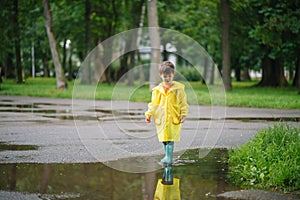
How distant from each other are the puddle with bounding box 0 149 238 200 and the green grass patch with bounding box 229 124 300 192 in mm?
239

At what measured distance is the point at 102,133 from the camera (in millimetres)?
12492

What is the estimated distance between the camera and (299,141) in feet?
25.9

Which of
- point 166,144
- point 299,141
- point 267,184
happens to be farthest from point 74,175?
point 299,141

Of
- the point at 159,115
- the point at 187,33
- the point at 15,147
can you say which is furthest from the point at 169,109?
the point at 187,33

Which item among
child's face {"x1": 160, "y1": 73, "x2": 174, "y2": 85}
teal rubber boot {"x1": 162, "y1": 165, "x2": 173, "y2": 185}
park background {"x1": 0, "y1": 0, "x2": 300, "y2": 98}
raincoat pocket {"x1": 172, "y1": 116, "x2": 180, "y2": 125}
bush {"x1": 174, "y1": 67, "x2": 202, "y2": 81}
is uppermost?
park background {"x1": 0, "y1": 0, "x2": 300, "y2": 98}

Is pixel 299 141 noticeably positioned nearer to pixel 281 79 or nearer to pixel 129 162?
pixel 129 162

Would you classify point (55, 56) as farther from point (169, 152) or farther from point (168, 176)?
point (168, 176)

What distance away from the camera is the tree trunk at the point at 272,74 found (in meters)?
43.7

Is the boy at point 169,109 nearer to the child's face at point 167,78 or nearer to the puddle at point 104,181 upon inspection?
the child's face at point 167,78

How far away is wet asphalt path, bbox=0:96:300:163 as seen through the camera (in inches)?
366

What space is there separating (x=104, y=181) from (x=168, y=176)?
0.87 m

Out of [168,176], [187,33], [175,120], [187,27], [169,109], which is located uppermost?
[187,27]

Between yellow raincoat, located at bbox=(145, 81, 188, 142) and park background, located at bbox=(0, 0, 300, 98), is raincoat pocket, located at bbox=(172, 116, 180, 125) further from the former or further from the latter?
park background, located at bbox=(0, 0, 300, 98)

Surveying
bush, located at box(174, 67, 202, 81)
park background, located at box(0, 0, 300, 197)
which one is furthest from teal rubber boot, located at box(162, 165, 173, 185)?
park background, located at box(0, 0, 300, 197)
